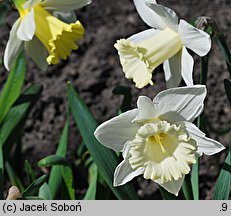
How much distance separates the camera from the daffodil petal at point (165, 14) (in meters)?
1.78

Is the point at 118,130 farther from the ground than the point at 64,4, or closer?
closer

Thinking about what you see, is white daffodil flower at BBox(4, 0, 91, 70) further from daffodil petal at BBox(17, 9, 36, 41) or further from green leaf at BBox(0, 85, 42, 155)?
green leaf at BBox(0, 85, 42, 155)

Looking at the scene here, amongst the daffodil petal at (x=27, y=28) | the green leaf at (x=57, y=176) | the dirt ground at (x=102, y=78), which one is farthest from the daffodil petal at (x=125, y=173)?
the dirt ground at (x=102, y=78)

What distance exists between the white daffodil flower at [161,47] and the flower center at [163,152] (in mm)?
139

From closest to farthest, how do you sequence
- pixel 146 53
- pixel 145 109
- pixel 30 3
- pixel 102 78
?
pixel 145 109 → pixel 146 53 → pixel 30 3 → pixel 102 78

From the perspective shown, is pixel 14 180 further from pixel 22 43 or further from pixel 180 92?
pixel 180 92

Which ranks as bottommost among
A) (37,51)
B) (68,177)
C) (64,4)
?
(68,177)

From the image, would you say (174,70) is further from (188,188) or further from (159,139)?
(188,188)

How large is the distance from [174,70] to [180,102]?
182 millimetres

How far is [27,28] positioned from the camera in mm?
1981

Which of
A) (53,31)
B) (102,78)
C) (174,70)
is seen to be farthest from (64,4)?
(102,78)

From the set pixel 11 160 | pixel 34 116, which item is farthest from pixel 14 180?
pixel 34 116

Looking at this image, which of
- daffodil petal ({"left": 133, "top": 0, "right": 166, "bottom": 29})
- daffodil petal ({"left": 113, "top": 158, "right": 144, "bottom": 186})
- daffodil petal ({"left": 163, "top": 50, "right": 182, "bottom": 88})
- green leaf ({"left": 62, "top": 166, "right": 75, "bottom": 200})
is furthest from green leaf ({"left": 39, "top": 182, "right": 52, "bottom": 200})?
daffodil petal ({"left": 133, "top": 0, "right": 166, "bottom": 29})

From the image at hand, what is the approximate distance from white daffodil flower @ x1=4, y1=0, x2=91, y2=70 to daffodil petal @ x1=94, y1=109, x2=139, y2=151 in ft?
1.20
